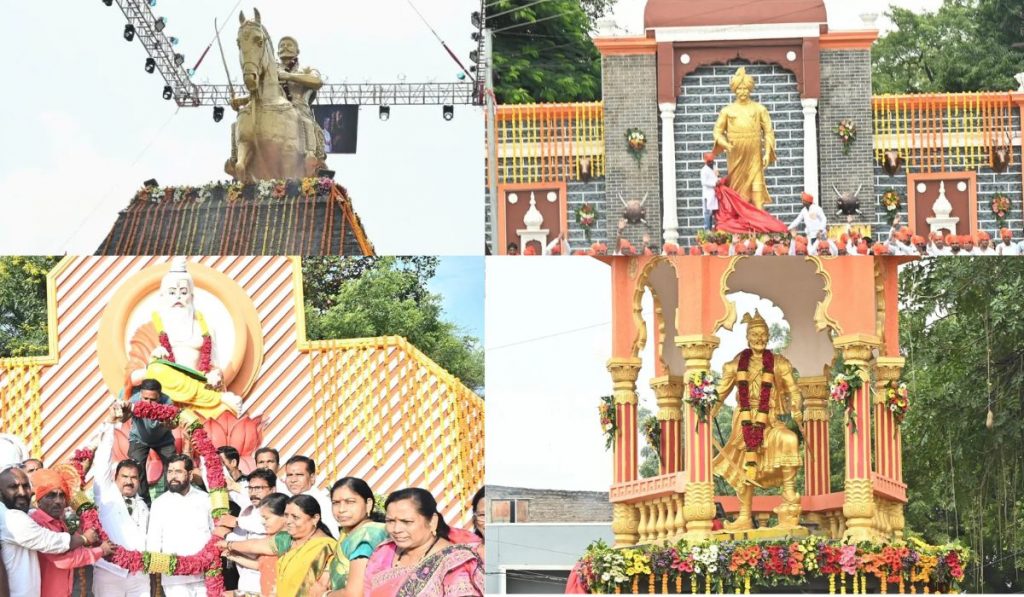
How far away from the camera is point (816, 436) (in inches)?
967

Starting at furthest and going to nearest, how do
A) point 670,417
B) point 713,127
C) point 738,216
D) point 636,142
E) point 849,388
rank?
point 636,142 → point 713,127 → point 738,216 → point 670,417 → point 849,388

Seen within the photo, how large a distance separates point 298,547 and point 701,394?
3922 millimetres

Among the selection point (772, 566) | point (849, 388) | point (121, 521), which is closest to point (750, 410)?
point (849, 388)

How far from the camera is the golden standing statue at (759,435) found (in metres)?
23.7

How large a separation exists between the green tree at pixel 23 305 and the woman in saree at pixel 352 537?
128 inches

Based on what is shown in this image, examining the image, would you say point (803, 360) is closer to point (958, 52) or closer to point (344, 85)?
point (958, 52)

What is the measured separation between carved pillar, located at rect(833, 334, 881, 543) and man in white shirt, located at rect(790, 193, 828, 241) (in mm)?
2250

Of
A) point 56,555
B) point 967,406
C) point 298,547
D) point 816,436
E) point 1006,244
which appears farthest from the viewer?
point 1006,244

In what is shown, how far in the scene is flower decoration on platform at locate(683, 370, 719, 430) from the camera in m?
23.5

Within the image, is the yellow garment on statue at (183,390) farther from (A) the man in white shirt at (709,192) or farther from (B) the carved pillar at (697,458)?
(A) the man in white shirt at (709,192)

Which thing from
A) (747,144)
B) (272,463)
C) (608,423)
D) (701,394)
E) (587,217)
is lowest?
(272,463)

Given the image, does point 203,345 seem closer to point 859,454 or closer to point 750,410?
point 750,410

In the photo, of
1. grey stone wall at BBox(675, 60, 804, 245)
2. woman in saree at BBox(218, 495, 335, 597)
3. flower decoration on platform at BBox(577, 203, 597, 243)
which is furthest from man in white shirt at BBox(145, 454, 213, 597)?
grey stone wall at BBox(675, 60, 804, 245)

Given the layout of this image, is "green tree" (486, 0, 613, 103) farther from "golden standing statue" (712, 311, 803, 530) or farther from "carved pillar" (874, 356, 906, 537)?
"carved pillar" (874, 356, 906, 537)
